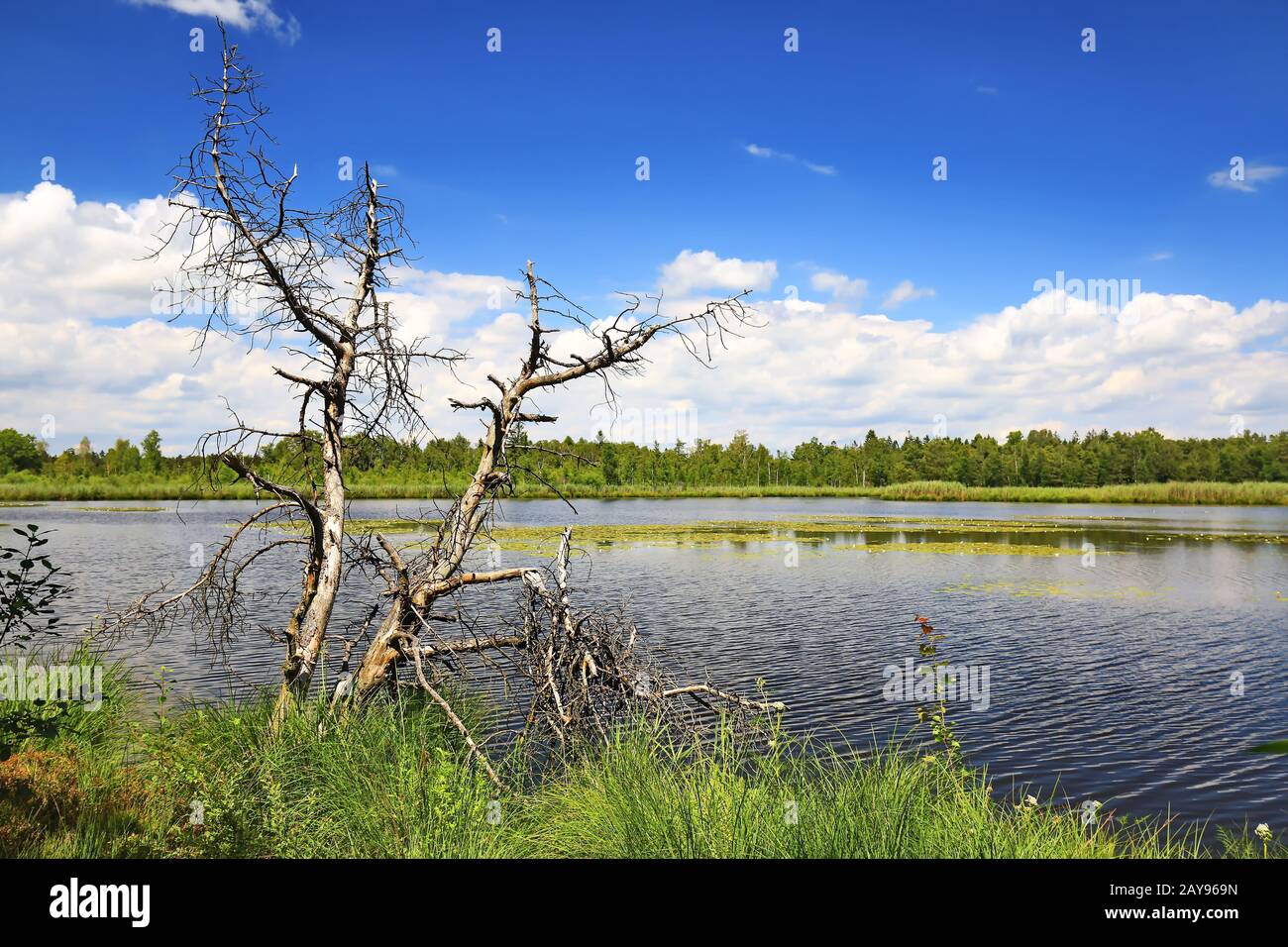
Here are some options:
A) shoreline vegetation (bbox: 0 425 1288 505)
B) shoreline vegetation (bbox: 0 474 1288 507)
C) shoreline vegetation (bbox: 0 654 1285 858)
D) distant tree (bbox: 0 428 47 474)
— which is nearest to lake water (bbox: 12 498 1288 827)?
shoreline vegetation (bbox: 0 654 1285 858)

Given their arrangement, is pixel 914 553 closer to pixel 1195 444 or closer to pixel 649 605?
pixel 649 605

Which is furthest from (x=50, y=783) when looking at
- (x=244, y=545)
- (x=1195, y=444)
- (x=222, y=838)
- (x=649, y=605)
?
(x=1195, y=444)

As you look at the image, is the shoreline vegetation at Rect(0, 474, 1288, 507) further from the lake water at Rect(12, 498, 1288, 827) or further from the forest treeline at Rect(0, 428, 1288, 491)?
the lake water at Rect(12, 498, 1288, 827)

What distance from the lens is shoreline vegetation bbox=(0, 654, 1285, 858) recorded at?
5.48m

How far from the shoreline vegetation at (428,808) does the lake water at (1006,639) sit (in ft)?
7.82

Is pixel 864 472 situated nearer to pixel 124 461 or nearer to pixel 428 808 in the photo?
pixel 124 461

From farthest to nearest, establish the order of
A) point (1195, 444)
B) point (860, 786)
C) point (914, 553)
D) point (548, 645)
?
point (1195, 444) → point (914, 553) → point (548, 645) → point (860, 786)

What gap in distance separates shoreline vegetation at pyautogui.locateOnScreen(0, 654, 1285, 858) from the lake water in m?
2.38

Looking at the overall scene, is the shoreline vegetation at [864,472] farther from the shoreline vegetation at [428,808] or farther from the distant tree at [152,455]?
the shoreline vegetation at [428,808]

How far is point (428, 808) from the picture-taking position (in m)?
6.14

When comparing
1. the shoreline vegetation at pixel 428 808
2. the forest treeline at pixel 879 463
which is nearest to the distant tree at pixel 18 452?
the forest treeline at pixel 879 463

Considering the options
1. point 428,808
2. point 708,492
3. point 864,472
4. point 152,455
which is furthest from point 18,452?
point 864,472
